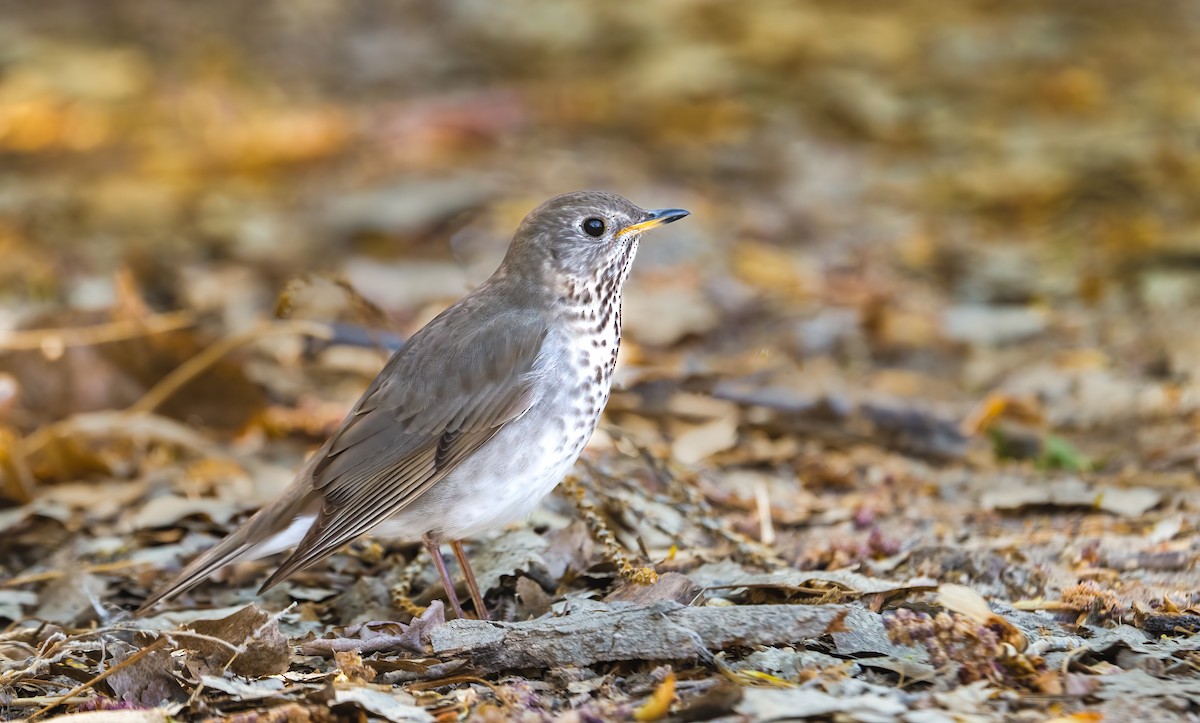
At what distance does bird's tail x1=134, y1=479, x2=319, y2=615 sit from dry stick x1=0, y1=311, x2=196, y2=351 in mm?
1759

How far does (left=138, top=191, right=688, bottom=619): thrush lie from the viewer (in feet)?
13.3

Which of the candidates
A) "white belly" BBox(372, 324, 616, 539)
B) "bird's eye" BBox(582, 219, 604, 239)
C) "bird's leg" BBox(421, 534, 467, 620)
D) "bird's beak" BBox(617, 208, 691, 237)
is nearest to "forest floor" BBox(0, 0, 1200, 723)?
"bird's leg" BBox(421, 534, 467, 620)

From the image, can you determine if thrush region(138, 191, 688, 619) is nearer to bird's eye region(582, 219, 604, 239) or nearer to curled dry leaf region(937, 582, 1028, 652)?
bird's eye region(582, 219, 604, 239)

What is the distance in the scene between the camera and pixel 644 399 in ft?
18.7

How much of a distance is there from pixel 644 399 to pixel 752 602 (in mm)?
1996

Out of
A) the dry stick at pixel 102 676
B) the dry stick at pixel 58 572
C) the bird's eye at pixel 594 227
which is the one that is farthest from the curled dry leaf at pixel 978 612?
the dry stick at pixel 58 572

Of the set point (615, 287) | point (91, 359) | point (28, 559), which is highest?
point (615, 287)

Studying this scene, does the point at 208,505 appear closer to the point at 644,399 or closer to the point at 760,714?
the point at 644,399

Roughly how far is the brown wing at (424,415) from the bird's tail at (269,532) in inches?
3.0

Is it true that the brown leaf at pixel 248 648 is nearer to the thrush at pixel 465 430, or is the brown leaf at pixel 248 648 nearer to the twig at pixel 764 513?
the thrush at pixel 465 430

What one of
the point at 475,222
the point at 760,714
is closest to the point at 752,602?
the point at 760,714

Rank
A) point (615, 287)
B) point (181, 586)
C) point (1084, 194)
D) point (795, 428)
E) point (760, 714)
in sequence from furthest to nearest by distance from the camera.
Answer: point (1084, 194), point (795, 428), point (615, 287), point (181, 586), point (760, 714)

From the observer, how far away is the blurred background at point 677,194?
5.75m

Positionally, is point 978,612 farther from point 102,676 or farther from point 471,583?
point 102,676
